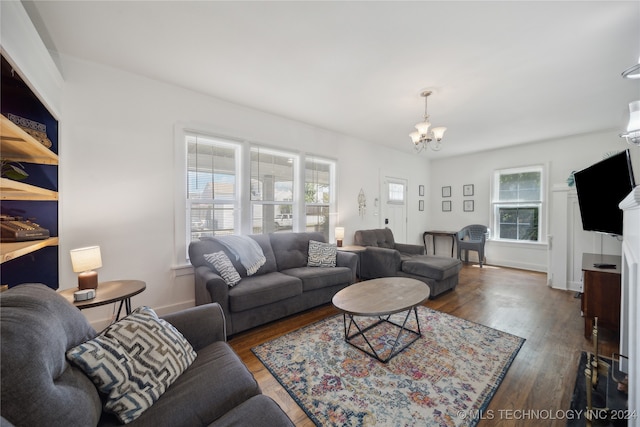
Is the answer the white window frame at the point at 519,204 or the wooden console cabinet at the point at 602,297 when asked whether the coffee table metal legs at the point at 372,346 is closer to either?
the wooden console cabinet at the point at 602,297

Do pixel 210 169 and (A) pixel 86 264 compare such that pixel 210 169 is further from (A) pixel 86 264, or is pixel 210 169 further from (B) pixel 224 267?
(A) pixel 86 264

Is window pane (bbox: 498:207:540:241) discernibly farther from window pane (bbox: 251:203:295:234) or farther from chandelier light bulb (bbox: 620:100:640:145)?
window pane (bbox: 251:203:295:234)

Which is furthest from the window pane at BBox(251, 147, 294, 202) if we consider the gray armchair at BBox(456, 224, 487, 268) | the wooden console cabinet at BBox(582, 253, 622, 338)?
the gray armchair at BBox(456, 224, 487, 268)

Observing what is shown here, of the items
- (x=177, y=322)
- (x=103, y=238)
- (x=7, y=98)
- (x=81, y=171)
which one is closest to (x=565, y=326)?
(x=177, y=322)

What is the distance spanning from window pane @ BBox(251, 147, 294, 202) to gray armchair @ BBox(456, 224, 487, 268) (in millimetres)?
4003

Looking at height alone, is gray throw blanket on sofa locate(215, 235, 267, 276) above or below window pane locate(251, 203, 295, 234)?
below

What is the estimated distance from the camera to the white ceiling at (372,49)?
67.6 inches

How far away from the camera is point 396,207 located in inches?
220

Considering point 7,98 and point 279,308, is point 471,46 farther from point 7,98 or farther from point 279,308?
point 7,98

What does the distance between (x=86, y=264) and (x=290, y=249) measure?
6.76 ft

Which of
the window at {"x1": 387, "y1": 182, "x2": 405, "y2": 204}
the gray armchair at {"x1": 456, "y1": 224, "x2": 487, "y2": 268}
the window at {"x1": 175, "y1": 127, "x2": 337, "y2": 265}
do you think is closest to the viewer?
the window at {"x1": 175, "y1": 127, "x2": 337, "y2": 265}

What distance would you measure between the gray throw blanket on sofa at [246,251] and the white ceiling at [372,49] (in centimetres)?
176

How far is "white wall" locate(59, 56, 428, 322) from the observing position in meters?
2.27

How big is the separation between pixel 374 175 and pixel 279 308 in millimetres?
3450
